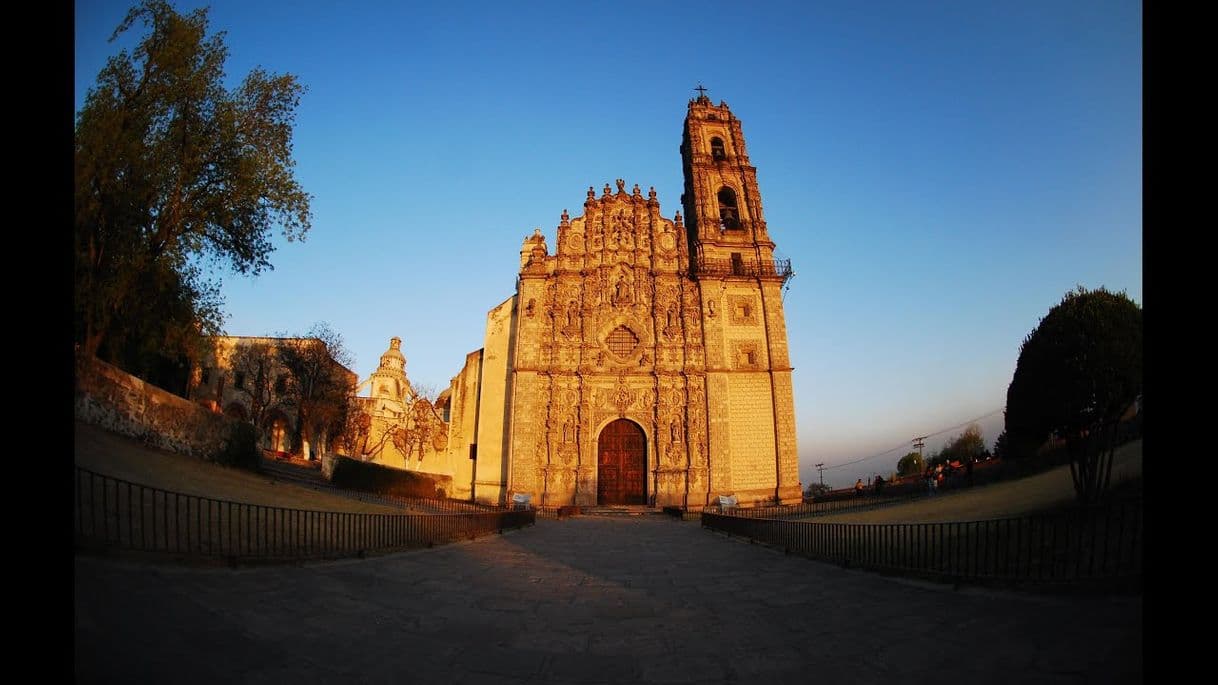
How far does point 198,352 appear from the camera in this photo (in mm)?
17891

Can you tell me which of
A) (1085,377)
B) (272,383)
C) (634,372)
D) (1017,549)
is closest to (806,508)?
(634,372)

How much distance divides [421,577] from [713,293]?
25.5 metres

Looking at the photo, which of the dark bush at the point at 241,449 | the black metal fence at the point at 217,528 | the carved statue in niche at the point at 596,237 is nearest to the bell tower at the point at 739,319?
the carved statue in niche at the point at 596,237

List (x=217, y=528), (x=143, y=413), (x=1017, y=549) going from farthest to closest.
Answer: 1. (x=143, y=413)
2. (x=217, y=528)
3. (x=1017, y=549)

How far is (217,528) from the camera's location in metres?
8.98

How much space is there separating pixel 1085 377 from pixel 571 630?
1018 cm

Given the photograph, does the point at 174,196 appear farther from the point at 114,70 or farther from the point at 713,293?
the point at 713,293

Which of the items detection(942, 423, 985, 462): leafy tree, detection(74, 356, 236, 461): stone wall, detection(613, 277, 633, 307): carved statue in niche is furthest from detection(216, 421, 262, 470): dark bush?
detection(942, 423, 985, 462): leafy tree

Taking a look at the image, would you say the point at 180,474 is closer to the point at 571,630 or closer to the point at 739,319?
the point at 571,630

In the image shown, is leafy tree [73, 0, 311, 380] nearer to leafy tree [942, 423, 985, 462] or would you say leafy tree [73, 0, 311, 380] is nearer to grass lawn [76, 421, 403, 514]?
grass lawn [76, 421, 403, 514]

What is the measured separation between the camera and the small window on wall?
1358 inches

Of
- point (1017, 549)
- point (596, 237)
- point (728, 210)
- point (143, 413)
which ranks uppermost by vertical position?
point (728, 210)

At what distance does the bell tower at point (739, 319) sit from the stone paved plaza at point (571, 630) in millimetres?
21130

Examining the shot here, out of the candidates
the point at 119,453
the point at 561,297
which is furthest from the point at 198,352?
the point at 561,297
